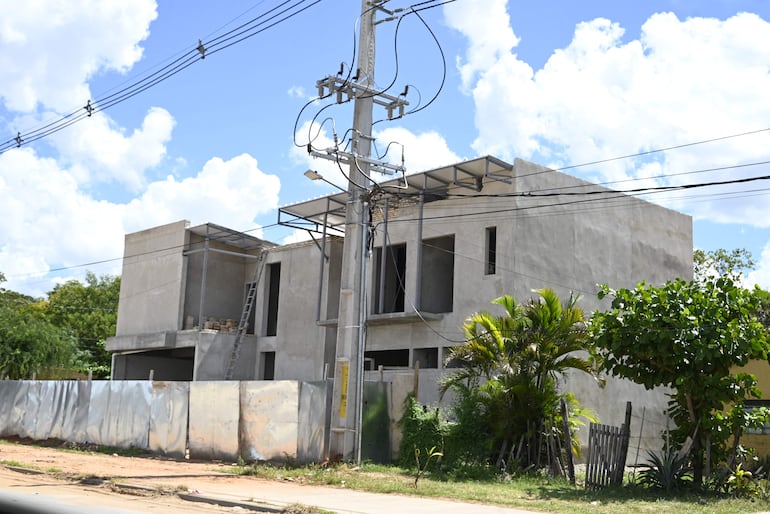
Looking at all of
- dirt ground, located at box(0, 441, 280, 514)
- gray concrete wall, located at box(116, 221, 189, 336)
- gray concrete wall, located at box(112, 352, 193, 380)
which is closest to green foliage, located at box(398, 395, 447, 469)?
dirt ground, located at box(0, 441, 280, 514)

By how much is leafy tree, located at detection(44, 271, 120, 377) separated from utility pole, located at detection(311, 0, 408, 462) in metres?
44.3

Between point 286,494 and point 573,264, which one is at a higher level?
point 573,264

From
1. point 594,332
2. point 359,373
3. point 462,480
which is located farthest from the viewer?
point 359,373

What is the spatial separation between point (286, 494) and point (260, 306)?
73.4ft

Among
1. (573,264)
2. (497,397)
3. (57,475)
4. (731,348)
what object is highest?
(573,264)

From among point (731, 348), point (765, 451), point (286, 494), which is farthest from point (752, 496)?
point (286, 494)

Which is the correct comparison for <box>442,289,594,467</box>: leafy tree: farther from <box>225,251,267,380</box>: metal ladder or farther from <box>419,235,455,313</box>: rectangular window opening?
<box>225,251,267,380</box>: metal ladder

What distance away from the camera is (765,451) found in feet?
64.2

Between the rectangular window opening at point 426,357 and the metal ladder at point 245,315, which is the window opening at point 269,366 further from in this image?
the rectangular window opening at point 426,357

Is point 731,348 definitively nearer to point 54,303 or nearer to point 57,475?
point 57,475

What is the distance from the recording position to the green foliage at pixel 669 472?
1551cm

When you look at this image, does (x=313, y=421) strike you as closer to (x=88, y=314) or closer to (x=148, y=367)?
(x=148, y=367)

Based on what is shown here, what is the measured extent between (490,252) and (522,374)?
8491 mm

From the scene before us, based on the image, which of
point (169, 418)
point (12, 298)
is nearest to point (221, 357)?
point (169, 418)
